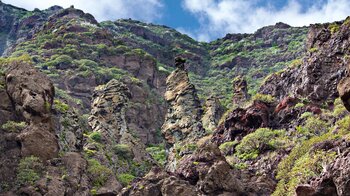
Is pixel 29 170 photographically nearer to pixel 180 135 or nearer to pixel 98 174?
pixel 98 174

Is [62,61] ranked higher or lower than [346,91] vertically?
higher

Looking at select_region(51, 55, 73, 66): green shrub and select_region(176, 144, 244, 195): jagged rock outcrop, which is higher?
select_region(51, 55, 73, 66): green shrub

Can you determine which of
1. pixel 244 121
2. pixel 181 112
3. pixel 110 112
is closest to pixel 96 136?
pixel 110 112

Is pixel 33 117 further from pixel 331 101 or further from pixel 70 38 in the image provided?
pixel 70 38

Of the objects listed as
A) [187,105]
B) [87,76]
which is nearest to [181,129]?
[187,105]

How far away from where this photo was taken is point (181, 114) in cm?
7781

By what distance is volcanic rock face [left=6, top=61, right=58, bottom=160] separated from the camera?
44562mm

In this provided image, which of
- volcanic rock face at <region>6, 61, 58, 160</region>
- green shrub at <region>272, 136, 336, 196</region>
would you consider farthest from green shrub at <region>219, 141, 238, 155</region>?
volcanic rock face at <region>6, 61, 58, 160</region>

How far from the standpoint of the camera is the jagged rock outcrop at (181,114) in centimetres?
7356

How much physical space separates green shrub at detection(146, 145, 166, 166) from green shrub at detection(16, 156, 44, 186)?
3663 centimetres

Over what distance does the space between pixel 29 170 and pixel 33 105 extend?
8.33m

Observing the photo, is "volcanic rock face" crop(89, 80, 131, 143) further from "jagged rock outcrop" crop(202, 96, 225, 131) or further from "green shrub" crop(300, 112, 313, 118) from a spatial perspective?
"green shrub" crop(300, 112, 313, 118)

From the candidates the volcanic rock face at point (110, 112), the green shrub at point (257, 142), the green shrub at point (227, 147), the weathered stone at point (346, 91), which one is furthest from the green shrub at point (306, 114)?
the weathered stone at point (346, 91)

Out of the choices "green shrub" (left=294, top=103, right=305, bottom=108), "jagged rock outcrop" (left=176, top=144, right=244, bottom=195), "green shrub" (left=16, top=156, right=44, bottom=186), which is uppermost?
"green shrub" (left=294, top=103, right=305, bottom=108)
